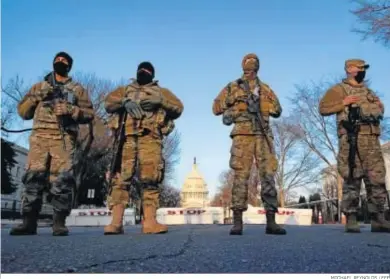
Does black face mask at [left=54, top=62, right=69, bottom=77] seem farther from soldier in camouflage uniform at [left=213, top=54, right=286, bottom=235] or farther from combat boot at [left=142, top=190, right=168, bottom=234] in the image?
soldier in camouflage uniform at [left=213, top=54, right=286, bottom=235]

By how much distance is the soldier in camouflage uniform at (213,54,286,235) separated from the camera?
408 centimetres

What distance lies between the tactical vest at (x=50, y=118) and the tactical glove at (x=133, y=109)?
Result: 524 millimetres

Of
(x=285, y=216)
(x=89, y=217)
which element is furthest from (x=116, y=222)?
(x=89, y=217)

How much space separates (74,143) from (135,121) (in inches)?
24.7

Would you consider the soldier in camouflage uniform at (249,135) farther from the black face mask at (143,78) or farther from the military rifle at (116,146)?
the military rifle at (116,146)

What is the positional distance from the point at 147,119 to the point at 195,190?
265 ft

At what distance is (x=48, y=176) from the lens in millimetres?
3957

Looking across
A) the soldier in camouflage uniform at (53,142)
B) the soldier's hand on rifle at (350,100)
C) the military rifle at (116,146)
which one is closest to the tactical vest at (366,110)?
the soldier's hand on rifle at (350,100)

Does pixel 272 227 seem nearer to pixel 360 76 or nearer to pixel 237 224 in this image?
pixel 237 224

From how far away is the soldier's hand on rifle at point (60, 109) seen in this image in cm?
395

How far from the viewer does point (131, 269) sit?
1625mm

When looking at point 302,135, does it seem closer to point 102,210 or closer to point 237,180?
point 102,210

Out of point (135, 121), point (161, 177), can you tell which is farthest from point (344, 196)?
point (135, 121)

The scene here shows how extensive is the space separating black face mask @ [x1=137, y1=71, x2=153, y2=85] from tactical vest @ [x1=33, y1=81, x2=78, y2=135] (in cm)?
71
